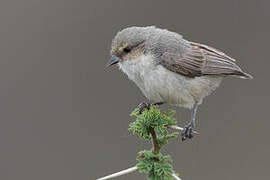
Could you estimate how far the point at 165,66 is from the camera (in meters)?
4.64

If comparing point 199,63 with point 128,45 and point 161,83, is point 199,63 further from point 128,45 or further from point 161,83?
point 128,45

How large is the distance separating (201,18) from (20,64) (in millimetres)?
3004

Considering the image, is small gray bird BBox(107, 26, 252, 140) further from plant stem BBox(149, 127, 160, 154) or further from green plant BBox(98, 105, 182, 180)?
plant stem BBox(149, 127, 160, 154)

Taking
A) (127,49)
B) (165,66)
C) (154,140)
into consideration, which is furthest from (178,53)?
(154,140)

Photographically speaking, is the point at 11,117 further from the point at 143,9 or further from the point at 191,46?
the point at 191,46

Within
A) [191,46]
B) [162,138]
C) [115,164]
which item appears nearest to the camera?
[162,138]

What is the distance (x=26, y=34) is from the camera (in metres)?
8.26

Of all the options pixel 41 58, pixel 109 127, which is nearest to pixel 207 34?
pixel 109 127

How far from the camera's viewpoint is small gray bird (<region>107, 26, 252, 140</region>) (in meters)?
4.59

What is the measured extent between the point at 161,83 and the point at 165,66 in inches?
7.4

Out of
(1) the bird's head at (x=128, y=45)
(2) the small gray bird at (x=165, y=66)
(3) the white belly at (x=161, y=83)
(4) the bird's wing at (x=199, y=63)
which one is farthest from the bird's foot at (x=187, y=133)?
(1) the bird's head at (x=128, y=45)

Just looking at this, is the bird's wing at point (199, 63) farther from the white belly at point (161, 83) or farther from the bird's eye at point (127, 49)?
the bird's eye at point (127, 49)

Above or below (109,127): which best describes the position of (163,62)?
above

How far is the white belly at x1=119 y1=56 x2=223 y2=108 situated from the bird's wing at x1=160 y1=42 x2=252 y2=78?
65mm
